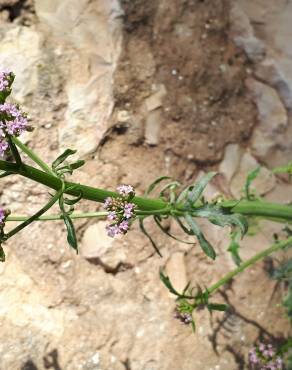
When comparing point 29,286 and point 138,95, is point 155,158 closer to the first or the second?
point 138,95

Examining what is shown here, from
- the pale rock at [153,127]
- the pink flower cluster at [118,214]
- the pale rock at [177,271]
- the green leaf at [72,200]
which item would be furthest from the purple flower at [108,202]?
the pale rock at [153,127]

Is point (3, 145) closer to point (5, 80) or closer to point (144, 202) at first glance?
point (5, 80)

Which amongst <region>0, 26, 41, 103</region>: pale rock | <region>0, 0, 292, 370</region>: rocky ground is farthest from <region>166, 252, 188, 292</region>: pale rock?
<region>0, 26, 41, 103</region>: pale rock

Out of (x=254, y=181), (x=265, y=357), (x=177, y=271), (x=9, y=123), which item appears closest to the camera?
(x=9, y=123)

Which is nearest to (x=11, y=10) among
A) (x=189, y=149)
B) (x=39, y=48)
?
(x=39, y=48)

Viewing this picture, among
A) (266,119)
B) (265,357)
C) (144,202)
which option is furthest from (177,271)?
(266,119)

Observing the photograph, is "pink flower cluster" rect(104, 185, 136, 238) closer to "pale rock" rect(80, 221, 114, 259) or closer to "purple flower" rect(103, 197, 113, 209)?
"purple flower" rect(103, 197, 113, 209)
